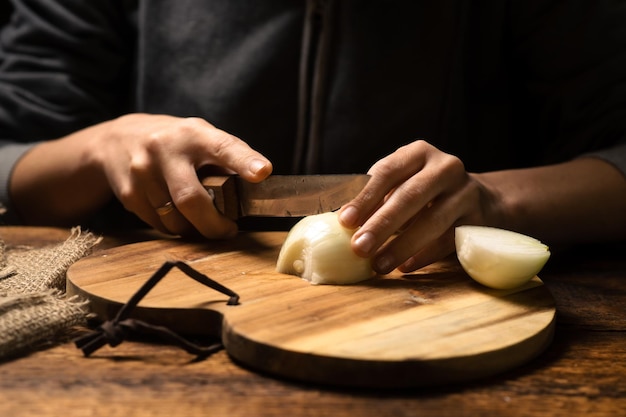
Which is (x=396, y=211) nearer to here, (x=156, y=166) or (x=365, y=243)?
(x=365, y=243)

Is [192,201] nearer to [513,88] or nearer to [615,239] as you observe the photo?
[615,239]

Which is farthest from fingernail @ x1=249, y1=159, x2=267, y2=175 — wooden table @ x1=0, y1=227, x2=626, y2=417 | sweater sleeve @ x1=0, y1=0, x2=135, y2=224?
sweater sleeve @ x1=0, y1=0, x2=135, y2=224

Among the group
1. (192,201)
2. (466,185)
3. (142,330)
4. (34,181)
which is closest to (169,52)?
(34,181)

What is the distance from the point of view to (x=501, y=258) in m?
0.87

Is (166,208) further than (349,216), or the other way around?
(166,208)

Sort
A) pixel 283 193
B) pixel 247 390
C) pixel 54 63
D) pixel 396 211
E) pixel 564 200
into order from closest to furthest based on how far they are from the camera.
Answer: pixel 247 390
pixel 396 211
pixel 283 193
pixel 564 200
pixel 54 63

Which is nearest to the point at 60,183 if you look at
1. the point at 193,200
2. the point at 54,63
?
the point at 54,63

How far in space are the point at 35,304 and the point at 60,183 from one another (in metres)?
0.59

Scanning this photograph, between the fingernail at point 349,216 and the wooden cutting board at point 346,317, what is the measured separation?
0.08 meters

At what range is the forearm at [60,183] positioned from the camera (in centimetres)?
130

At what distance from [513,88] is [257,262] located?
88 cm

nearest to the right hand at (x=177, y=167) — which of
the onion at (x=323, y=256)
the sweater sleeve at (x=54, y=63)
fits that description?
the onion at (x=323, y=256)

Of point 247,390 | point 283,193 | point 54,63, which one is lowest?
point 247,390

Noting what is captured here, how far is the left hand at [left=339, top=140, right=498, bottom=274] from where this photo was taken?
93 centimetres
